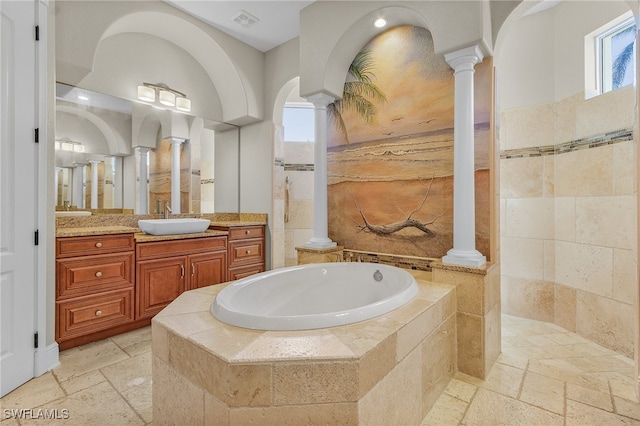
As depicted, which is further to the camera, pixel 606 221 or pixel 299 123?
pixel 299 123

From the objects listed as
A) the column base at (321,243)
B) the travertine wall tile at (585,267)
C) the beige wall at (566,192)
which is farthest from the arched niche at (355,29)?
the travertine wall tile at (585,267)

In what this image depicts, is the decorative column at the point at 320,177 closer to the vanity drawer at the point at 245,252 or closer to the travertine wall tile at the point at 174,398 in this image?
the vanity drawer at the point at 245,252

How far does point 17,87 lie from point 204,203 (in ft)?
7.13

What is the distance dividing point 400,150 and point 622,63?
178 cm

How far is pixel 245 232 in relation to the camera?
3.46 m

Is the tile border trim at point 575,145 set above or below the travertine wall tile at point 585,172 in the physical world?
above

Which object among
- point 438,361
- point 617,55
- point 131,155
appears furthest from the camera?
point 131,155

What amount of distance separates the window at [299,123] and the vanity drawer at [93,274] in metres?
2.58

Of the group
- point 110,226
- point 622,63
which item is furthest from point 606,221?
point 110,226

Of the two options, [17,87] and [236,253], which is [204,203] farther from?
[17,87]

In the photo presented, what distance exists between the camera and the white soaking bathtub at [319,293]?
1.41 meters

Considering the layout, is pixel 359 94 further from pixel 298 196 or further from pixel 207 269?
pixel 207 269

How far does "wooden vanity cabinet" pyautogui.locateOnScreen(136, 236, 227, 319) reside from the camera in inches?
103

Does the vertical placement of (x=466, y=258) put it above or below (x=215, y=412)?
above
